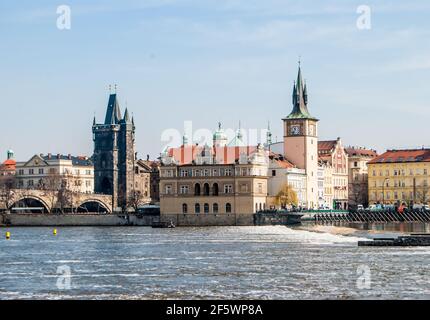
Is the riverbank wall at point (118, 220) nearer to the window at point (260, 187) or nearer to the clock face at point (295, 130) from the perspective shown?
the window at point (260, 187)

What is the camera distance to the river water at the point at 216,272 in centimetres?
4572

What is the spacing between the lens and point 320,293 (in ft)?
148

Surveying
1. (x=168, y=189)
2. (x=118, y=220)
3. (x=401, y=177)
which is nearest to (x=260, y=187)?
(x=168, y=189)

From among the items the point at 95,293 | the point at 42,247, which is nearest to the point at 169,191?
the point at 42,247

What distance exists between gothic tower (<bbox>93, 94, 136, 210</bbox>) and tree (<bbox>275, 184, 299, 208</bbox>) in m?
44.6

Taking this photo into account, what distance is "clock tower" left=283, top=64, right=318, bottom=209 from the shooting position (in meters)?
163

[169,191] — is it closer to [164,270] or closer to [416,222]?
[416,222]

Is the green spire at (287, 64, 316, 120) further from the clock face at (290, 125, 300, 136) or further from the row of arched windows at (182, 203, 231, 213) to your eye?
the row of arched windows at (182, 203, 231, 213)

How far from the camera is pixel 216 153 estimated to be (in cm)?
15262

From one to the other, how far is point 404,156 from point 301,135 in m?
24.1

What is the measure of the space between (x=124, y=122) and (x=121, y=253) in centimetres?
12210

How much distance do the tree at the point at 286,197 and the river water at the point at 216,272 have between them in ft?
225

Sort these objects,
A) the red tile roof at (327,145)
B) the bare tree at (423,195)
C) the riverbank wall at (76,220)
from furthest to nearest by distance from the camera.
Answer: the red tile roof at (327,145)
the bare tree at (423,195)
the riverbank wall at (76,220)

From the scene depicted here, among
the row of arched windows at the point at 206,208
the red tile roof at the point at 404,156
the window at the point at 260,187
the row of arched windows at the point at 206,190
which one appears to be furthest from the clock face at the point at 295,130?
the red tile roof at the point at 404,156
